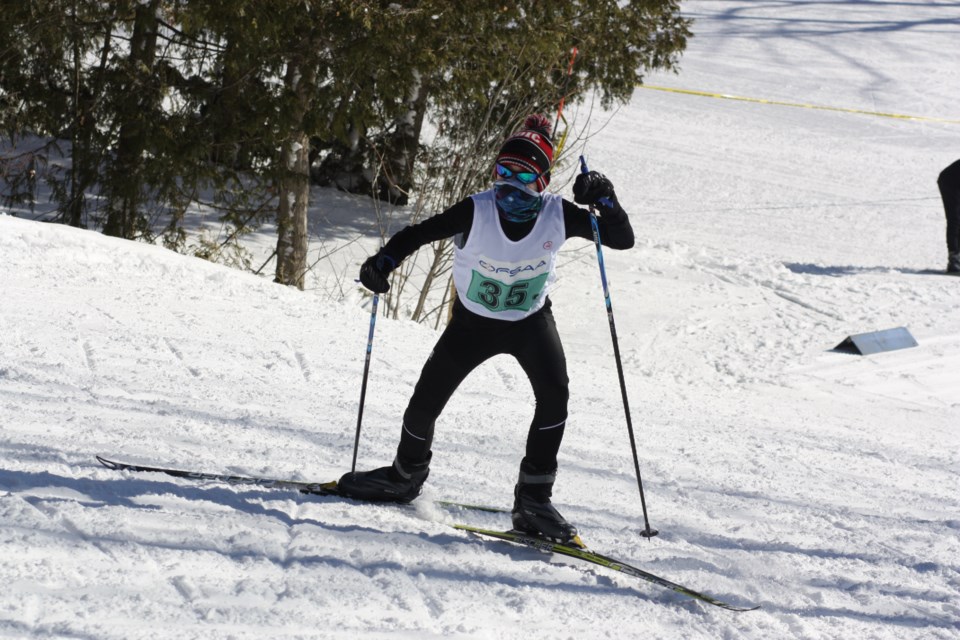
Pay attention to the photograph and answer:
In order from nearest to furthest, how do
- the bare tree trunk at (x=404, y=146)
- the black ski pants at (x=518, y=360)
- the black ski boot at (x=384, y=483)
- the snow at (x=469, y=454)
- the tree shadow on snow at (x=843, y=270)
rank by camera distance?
the snow at (x=469, y=454) < the black ski pants at (x=518, y=360) < the black ski boot at (x=384, y=483) < the tree shadow on snow at (x=843, y=270) < the bare tree trunk at (x=404, y=146)

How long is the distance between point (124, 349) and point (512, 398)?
2521 mm

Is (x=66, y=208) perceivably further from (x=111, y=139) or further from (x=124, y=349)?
(x=124, y=349)

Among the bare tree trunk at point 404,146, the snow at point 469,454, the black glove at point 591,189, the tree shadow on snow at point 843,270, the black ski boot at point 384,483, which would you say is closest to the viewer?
the snow at point 469,454

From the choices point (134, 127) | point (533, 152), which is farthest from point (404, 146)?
point (533, 152)

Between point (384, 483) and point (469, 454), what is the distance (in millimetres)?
1105

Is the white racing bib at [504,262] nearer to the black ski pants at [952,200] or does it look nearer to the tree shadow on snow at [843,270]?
the tree shadow on snow at [843,270]

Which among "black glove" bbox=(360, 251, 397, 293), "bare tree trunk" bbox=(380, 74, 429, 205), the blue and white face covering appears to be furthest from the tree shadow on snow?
"black glove" bbox=(360, 251, 397, 293)

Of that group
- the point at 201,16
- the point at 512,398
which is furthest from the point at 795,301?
the point at 201,16

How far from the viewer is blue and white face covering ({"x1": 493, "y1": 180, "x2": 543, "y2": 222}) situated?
348 centimetres

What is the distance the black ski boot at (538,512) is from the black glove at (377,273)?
95cm

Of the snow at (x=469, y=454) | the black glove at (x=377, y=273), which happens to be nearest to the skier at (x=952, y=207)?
the snow at (x=469, y=454)

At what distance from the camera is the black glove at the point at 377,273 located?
11.8 feet

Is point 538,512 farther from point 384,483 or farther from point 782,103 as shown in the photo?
point 782,103

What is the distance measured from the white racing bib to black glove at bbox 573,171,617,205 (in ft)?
0.55
